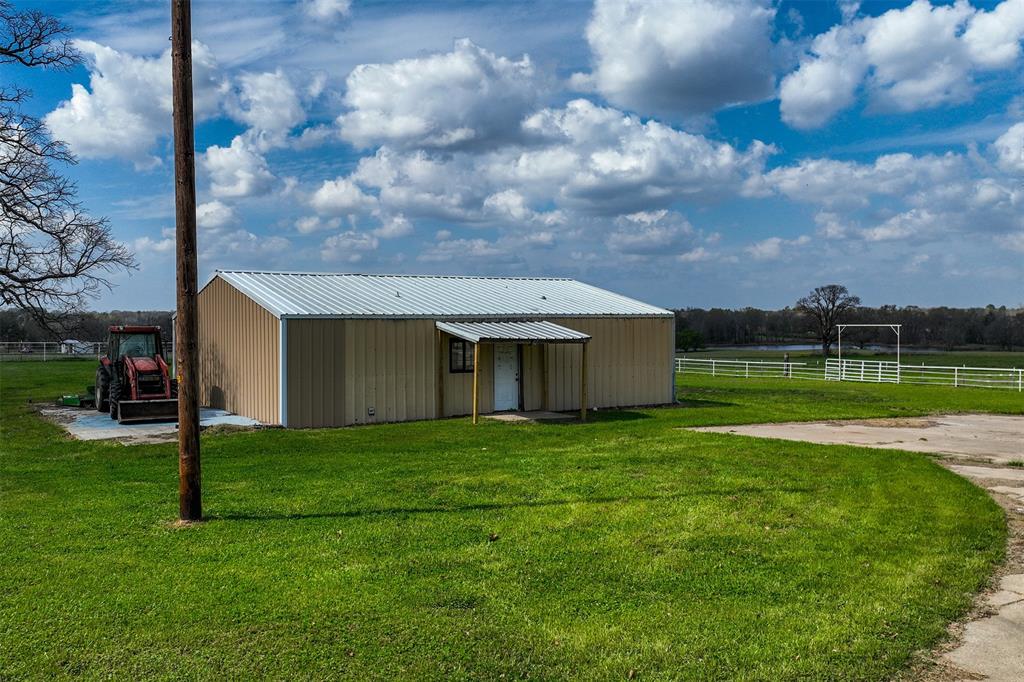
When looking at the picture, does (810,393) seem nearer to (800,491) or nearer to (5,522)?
(800,491)

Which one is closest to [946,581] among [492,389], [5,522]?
[5,522]

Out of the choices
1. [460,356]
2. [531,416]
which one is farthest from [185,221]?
[531,416]

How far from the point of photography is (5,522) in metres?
7.85

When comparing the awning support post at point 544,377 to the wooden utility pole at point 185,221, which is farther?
the awning support post at point 544,377

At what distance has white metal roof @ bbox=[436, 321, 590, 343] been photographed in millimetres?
17656

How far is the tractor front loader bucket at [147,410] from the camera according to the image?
16625 millimetres

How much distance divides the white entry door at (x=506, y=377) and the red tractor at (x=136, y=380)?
743cm

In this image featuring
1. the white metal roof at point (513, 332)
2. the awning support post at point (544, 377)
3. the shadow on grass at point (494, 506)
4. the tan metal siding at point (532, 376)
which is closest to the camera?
the shadow on grass at point (494, 506)

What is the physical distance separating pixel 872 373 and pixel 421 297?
22.7 metres

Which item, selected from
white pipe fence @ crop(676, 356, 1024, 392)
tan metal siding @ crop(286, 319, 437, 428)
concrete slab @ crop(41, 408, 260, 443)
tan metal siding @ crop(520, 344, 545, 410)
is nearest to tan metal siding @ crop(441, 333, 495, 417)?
tan metal siding @ crop(286, 319, 437, 428)

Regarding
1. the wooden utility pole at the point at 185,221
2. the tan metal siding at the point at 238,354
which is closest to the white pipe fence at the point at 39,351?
the tan metal siding at the point at 238,354

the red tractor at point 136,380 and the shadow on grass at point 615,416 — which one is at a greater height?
the red tractor at point 136,380

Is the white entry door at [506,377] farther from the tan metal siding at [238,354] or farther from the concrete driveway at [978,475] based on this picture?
the tan metal siding at [238,354]

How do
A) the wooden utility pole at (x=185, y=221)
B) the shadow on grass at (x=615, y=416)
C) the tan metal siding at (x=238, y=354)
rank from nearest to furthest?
1. the wooden utility pole at (x=185, y=221)
2. the tan metal siding at (x=238, y=354)
3. the shadow on grass at (x=615, y=416)
